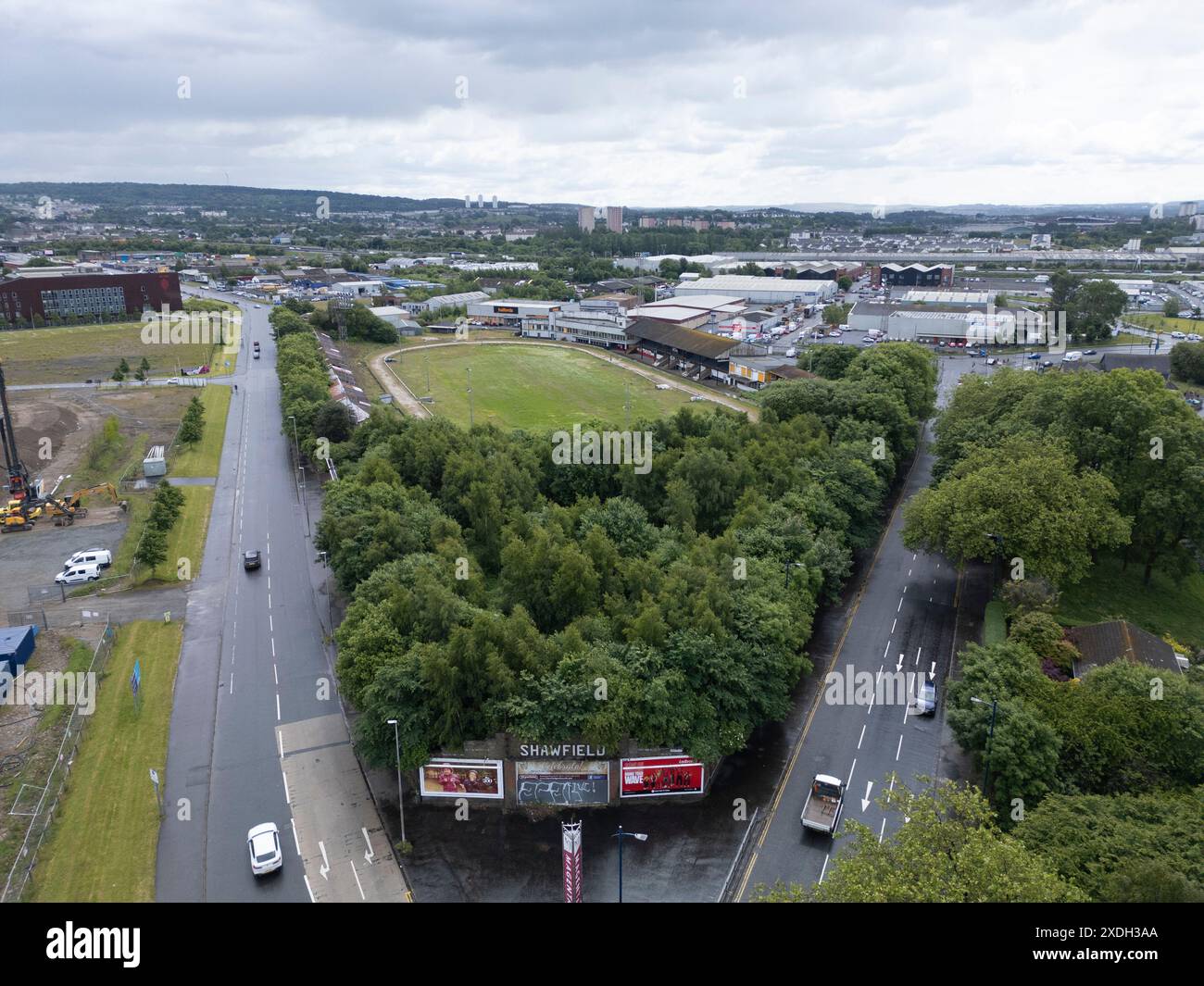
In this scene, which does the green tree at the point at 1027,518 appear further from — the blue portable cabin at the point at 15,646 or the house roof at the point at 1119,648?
the blue portable cabin at the point at 15,646

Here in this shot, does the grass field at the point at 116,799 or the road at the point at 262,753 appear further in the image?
the road at the point at 262,753

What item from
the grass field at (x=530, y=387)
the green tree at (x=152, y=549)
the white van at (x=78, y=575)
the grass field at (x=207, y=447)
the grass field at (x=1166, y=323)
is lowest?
the white van at (x=78, y=575)

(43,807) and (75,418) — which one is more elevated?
(75,418)

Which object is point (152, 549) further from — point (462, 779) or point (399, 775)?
point (462, 779)

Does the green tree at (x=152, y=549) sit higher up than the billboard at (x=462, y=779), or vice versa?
the green tree at (x=152, y=549)

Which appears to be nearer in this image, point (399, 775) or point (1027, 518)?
point (399, 775)

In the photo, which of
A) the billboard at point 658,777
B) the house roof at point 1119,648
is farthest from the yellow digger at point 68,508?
the house roof at point 1119,648

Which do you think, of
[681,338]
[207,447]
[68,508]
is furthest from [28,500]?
[681,338]

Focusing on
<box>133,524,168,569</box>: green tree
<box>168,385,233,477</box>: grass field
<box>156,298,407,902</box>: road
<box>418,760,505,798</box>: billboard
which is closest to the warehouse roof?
<box>168,385,233,477</box>: grass field
